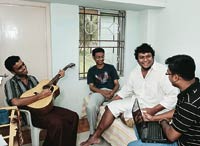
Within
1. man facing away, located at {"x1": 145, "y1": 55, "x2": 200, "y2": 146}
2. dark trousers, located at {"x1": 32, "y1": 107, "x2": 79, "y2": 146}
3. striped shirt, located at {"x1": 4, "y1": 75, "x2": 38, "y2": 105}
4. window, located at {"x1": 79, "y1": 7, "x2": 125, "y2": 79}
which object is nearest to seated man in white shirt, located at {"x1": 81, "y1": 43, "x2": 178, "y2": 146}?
dark trousers, located at {"x1": 32, "y1": 107, "x2": 79, "y2": 146}

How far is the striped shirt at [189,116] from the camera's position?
1.37 meters

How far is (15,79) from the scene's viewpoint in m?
2.39

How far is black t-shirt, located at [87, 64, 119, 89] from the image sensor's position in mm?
3074

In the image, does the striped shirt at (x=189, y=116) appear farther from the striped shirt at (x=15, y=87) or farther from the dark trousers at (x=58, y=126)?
the striped shirt at (x=15, y=87)

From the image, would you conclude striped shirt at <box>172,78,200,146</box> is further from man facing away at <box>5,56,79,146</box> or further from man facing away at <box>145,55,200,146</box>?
man facing away at <box>5,56,79,146</box>

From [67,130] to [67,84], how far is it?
0.99 metres

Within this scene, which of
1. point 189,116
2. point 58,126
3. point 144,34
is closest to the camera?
point 189,116

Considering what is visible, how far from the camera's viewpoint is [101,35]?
3.44 metres

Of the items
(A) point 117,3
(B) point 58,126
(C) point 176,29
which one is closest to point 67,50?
(A) point 117,3

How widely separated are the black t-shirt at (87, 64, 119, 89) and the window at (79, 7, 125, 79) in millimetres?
350

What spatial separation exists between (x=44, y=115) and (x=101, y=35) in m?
1.67

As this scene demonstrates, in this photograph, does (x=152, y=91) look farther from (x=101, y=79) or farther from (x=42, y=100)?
(x=42, y=100)

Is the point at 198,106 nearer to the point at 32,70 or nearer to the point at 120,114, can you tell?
the point at 120,114

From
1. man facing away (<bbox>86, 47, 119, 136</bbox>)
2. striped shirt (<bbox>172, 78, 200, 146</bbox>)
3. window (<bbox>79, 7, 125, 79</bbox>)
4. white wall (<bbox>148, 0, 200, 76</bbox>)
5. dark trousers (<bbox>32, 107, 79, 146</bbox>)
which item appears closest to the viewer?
striped shirt (<bbox>172, 78, 200, 146</bbox>)
